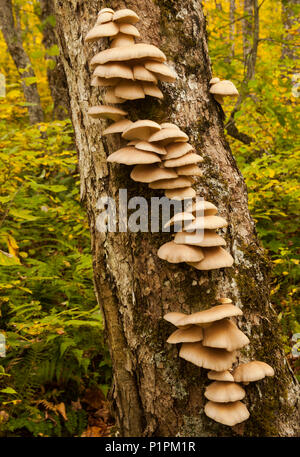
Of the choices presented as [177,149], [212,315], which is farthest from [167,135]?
[212,315]

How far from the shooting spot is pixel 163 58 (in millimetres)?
2131

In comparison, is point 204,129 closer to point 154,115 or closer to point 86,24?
point 154,115

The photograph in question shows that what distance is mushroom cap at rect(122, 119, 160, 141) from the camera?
82.3 inches

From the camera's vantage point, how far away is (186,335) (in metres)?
2.06

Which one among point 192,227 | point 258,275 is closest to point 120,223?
point 192,227

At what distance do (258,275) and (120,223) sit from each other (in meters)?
1.04

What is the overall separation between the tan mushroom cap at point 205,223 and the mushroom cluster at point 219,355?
1.54 ft

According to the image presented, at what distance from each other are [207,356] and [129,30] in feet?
6.65

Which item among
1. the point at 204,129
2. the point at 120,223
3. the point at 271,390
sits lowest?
the point at 271,390

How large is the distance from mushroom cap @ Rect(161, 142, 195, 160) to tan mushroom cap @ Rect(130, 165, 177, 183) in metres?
0.09

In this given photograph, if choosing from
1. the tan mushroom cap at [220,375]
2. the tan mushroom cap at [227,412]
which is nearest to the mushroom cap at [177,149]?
the tan mushroom cap at [220,375]

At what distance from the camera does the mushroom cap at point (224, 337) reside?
1.94 meters

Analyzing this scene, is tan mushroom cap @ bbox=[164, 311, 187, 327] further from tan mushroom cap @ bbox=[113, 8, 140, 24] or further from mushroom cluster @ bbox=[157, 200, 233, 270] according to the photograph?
tan mushroom cap @ bbox=[113, 8, 140, 24]

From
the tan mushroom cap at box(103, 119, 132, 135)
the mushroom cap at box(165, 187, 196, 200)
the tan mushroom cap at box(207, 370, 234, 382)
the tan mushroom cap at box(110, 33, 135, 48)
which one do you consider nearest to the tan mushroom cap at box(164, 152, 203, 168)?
the mushroom cap at box(165, 187, 196, 200)
